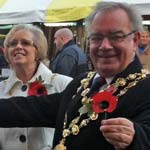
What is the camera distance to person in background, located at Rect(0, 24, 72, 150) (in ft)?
9.25

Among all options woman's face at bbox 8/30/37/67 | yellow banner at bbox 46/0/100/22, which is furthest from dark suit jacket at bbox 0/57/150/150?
yellow banner at bbox 46/0/100/22

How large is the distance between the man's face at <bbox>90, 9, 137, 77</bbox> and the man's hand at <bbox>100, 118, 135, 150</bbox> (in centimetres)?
44

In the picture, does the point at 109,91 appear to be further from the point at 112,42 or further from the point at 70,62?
the point at 70,62

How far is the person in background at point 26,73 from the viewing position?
2.82 metres

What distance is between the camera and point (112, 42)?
2021 mm

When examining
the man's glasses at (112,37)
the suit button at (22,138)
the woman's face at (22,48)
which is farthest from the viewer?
the woman's face at (22,48)

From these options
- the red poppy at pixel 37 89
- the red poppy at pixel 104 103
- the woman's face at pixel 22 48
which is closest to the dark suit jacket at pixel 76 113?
the red poppy at pixel 104 103

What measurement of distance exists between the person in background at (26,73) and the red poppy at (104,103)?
3.30 feet

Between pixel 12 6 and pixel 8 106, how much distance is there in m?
4.29

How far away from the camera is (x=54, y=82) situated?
117 inches

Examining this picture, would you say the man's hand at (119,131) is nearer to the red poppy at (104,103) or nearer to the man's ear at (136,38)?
the red poppy at (104,103)

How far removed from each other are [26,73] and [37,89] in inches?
9.8

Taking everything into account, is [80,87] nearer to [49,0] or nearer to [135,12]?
[135,12]

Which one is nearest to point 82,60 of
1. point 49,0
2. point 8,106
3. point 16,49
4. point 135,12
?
point 49,0
